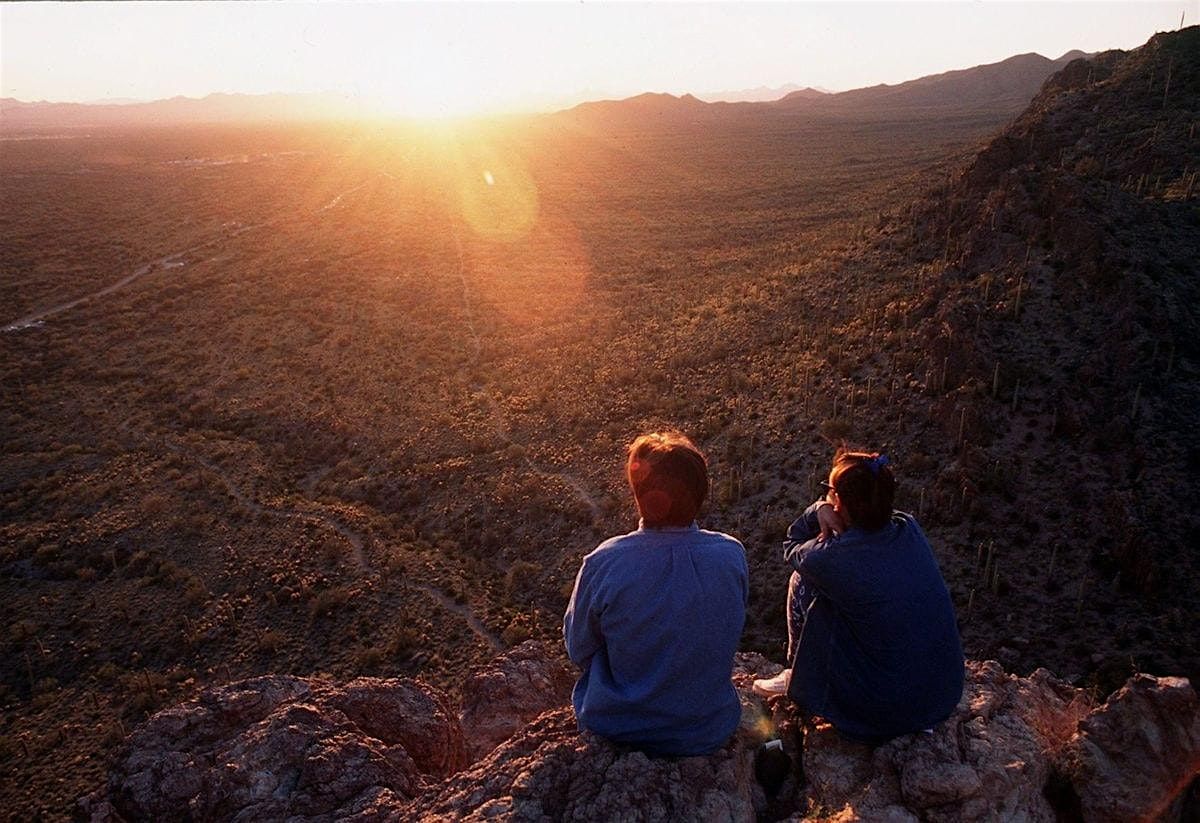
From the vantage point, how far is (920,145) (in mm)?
73625

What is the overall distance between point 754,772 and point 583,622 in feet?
5.26

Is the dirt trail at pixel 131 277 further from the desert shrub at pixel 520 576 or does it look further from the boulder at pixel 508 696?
the boulder at pixel 508 696

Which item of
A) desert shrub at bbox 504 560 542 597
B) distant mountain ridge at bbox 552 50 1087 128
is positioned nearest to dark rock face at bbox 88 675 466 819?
desert shrub at bbox 504 560 542 597

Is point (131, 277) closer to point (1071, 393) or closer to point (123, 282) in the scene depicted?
point (123, 282)

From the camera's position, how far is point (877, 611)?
13.0 ft

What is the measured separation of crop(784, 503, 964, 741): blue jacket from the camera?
13.0 feet

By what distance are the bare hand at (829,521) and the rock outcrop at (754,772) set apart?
4.34 feet

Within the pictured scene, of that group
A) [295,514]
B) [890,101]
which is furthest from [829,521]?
[890,101]

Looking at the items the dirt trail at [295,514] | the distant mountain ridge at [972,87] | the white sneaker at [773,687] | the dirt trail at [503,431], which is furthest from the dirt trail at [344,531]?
the distant mountain ridge at [972,87]

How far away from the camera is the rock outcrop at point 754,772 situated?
12.8ft

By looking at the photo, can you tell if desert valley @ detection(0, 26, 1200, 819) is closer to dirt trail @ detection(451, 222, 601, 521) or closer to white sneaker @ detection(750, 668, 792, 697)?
dirt trail @ detection(451, 222, 601, 521)

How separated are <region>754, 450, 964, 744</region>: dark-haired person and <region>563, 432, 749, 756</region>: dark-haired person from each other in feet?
2.06

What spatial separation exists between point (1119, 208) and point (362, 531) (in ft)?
59.6

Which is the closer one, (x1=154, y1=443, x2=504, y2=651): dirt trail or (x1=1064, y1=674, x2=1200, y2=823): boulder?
(x1=1064, y1=674, x2=1200, y2=823): boulder
